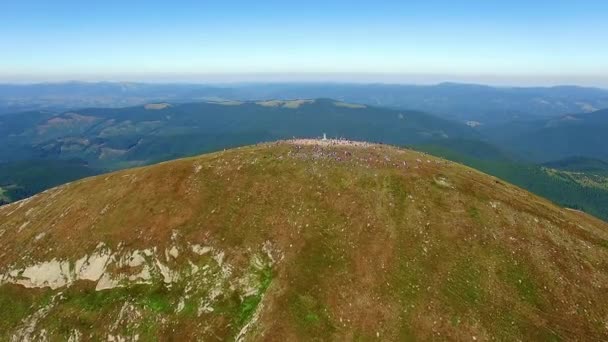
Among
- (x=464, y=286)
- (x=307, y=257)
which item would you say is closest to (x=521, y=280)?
(x=464, y=286)

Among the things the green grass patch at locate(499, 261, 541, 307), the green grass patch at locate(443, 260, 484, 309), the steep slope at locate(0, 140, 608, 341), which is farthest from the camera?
the green grass patch at locate(499, 261, 541, 307)

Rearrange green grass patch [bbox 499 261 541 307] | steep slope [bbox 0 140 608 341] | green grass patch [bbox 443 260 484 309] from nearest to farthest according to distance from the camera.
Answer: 1. steep slope [bbox 0 140 608 341]
2. green grass patch [bbox 443 260 484 309]
3. green grass patch [bbox 499 261 541 307]

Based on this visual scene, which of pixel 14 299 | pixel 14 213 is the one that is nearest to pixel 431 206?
pixel 14 299

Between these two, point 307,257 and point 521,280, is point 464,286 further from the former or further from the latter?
point 307,257

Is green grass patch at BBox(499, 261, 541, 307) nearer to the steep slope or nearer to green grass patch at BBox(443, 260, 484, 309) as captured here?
the steep slope

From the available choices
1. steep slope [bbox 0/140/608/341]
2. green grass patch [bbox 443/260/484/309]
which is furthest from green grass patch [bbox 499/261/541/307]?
green grass patch [bbox 443/260/484/309]

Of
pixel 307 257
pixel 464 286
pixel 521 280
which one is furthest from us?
pixel 307 257

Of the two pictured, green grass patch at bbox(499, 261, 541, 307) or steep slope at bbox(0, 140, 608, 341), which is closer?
steep slope at bbox(0, 140, 608, 341)

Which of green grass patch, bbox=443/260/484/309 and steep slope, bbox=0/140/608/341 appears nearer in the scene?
Answer: steep slope, bbox=0/140/608/341

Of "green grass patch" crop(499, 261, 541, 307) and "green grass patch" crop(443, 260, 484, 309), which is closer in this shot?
"green grass patch" crop(443, 260, 484, 309)
